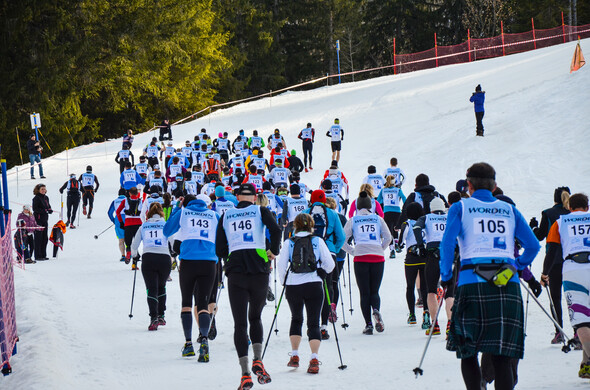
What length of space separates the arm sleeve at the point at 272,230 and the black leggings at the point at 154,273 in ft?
10.1

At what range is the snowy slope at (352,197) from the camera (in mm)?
7762

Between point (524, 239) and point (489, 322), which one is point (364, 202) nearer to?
point (524, 239)

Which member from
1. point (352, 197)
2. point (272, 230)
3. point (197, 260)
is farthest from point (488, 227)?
point (352, 197)

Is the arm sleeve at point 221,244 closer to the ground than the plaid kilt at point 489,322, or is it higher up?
higher up

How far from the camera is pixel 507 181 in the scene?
20.9m

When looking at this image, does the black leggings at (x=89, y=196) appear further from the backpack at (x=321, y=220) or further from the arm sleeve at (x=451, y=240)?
the arm sleeve at (x=451, y=240)

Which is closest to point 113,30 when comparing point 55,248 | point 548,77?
point 548,77

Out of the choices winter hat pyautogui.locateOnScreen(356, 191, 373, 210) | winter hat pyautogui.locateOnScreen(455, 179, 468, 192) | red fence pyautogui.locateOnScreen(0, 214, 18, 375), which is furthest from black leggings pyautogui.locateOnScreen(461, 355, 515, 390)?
winter hat pyautogui.locateOnScreen(455, 179, 468, 192)

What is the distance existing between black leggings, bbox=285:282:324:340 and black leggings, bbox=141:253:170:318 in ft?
9.28

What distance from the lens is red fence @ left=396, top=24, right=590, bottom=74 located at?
4353 centimetres

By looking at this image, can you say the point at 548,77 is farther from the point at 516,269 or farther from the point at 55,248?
the point at 516,269

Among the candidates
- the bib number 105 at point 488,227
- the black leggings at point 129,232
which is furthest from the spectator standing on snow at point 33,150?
the bib number 105 at point 488,227

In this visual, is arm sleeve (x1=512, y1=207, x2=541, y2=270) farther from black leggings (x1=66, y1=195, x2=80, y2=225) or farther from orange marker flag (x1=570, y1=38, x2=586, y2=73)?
orange marker flag (x1=570, y1=38, x2=586, y2=73)

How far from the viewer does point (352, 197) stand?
22203 mm
